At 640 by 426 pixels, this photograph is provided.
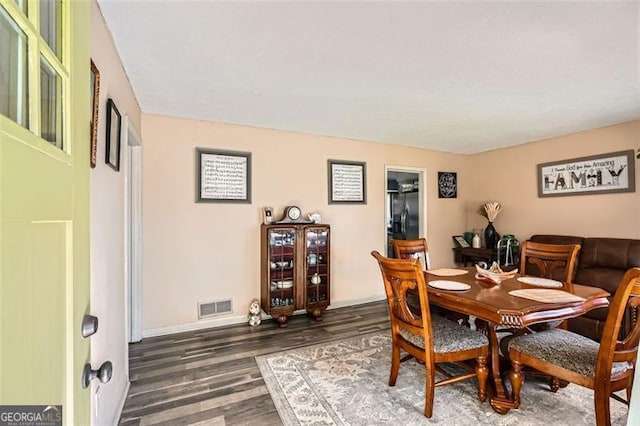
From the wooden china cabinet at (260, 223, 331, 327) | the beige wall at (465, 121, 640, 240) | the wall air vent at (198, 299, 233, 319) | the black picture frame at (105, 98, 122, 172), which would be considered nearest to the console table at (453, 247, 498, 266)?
the beige wall at (465, 121, 640, 240)

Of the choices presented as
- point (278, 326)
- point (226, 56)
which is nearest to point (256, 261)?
point (278, 326)

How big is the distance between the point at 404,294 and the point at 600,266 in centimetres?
293

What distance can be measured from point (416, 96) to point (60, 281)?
8.95ft

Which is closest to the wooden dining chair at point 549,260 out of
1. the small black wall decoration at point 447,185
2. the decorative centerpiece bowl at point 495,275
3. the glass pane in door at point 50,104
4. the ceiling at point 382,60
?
the decorative centerpiece bowl at point 495,275

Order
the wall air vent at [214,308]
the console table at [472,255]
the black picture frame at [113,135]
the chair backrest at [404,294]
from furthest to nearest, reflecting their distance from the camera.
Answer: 1. the console table at [472,255]
2. the wall air vent at [214,308]
3. the chair backrest at [404,294]
4. the black picture frame at [113,135]

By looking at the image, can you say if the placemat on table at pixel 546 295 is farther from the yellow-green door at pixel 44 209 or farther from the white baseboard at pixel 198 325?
the white baseboard at pixel 198 325

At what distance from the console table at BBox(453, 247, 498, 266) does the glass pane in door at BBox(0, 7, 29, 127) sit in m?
4.82

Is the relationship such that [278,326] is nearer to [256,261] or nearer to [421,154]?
[256,261]

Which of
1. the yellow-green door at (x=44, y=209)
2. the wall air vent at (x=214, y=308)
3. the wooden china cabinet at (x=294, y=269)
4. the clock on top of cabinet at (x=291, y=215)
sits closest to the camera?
the yellow-green door at (x=44, y=209)

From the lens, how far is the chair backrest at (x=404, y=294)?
1.75 m

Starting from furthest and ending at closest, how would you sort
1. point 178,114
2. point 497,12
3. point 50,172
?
point 178,114 < point 497,12 < point 50,172

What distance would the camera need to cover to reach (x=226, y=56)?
1951 mm

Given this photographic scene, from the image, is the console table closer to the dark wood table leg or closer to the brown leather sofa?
the brown leather sofa

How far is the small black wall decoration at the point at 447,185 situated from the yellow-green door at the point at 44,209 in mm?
4803
